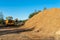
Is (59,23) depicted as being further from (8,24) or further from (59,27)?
(8,24)

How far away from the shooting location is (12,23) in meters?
34.6

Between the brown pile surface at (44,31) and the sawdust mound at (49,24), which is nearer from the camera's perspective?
the brown pile surface at (44,31)

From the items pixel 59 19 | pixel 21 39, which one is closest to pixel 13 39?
pixel 21 39

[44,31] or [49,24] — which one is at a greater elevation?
[49,24]

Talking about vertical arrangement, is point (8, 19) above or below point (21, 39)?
above

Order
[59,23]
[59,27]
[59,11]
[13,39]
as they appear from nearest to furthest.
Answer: [13,39], [59,27], [59,23], [59,11]

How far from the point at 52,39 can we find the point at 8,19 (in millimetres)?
20321

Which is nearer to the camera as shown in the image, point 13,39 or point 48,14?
point 13,39

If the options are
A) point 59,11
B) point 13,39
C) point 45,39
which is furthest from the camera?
point 59,11

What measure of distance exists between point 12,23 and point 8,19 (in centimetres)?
127

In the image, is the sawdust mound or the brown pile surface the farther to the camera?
the sawdust mound

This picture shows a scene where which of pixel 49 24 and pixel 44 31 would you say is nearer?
pixel 44 31

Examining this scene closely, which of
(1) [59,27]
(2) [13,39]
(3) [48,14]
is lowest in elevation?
(2) [13,39]

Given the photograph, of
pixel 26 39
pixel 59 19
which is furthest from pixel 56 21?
pixel 26 39
